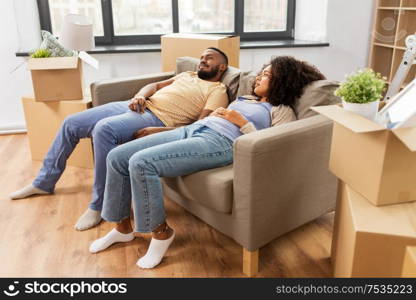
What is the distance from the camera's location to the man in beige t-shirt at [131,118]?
2047 millimetres

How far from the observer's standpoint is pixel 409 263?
1.14 m

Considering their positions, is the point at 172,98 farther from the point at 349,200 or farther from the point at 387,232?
the point at 387,232

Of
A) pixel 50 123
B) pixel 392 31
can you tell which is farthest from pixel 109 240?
pixel 392 31

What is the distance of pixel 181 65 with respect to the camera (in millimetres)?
2643

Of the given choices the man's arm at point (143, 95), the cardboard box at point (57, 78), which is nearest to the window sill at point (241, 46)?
the cardboard box at point (57, 78)

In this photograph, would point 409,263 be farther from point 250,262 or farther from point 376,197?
point 250,262

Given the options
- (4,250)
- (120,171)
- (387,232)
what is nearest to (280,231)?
(387,232)

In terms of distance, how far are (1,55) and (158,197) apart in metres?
2.37

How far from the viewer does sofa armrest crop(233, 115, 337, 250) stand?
154 centimetres

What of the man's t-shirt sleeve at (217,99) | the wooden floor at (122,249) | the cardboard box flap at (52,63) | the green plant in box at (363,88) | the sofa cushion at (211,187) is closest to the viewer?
the green plant in box at (363,88)

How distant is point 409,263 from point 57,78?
2.27m

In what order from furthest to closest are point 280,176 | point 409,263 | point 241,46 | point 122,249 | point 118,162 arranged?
point 241,46, point 122,249, point 118,162, point 280,176, point 409,263

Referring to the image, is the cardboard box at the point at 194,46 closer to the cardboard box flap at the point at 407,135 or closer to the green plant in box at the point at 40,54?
the green plant in box at the point at 40,54

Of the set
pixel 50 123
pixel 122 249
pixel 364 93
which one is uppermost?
pixel 364 93
